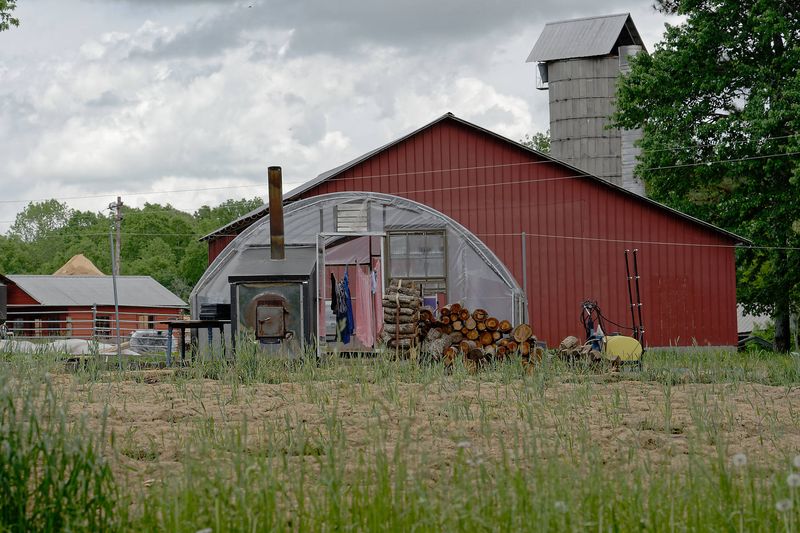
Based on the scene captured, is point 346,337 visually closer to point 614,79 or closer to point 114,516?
point 114,516

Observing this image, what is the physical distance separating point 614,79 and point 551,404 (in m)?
34.2

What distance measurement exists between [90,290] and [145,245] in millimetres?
31194

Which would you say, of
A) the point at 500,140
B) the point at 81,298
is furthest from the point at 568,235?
the point at 81,298

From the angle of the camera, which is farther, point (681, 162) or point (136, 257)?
point (136, 257)

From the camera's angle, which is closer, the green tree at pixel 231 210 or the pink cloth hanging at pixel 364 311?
the pink cloth hanging at pixel 364 311

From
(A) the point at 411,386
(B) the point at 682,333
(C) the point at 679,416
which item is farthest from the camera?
(B) the point at 682,333

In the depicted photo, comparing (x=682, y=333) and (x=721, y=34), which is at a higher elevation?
(x=721, y=34)

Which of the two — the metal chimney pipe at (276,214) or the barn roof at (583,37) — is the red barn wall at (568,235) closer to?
the metal chimney pipe at (276,214)

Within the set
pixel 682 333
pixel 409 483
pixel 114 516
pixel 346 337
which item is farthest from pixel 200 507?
pixel 682 333

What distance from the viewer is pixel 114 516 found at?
4.95 metres

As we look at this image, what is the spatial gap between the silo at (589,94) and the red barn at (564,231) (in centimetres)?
1502

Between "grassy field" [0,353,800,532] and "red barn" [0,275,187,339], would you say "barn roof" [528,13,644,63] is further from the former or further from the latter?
"grassy field" [0,353,800,532]

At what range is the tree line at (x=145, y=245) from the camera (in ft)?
247

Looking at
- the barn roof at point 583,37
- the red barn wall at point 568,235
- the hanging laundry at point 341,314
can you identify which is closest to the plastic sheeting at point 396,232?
the hanging laundry at point 341,314
